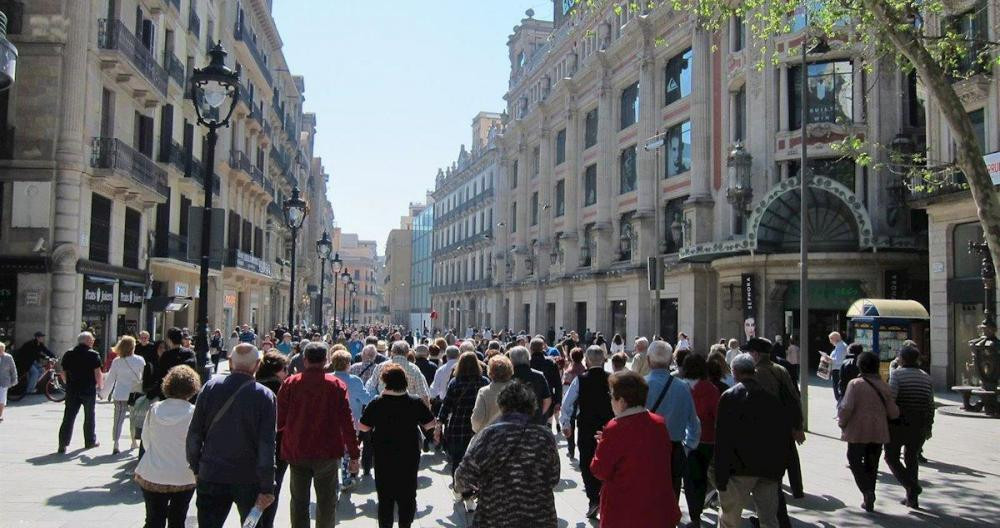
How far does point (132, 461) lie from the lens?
10.4 m

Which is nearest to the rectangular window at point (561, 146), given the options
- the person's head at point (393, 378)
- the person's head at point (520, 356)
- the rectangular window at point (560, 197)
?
the rectangular window at point (560, 197)

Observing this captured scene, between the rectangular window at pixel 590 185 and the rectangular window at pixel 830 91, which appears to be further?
the rectangular window at pixel 590 185

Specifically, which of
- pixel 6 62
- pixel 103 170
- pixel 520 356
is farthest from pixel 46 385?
pixel 6 62

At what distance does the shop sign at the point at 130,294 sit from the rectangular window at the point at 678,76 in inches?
932

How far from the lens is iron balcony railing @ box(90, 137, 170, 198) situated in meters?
21.3

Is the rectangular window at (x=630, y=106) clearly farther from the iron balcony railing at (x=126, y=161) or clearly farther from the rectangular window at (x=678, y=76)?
the iron balcony railing at (x=126, y=161)

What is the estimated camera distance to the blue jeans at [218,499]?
5648mm

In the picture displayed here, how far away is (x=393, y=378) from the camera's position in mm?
7199

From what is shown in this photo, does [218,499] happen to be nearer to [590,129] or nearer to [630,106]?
[630,106]

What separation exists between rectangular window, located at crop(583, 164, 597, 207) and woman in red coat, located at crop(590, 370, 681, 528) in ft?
137

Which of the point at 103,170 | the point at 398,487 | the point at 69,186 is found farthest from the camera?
the point at 103,170

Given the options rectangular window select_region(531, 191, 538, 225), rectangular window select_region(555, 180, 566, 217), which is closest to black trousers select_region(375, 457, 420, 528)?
rectangular window select_region(555, 180, 566, 217)

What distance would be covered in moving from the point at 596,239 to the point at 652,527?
3940cm

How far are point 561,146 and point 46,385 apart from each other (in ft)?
128
